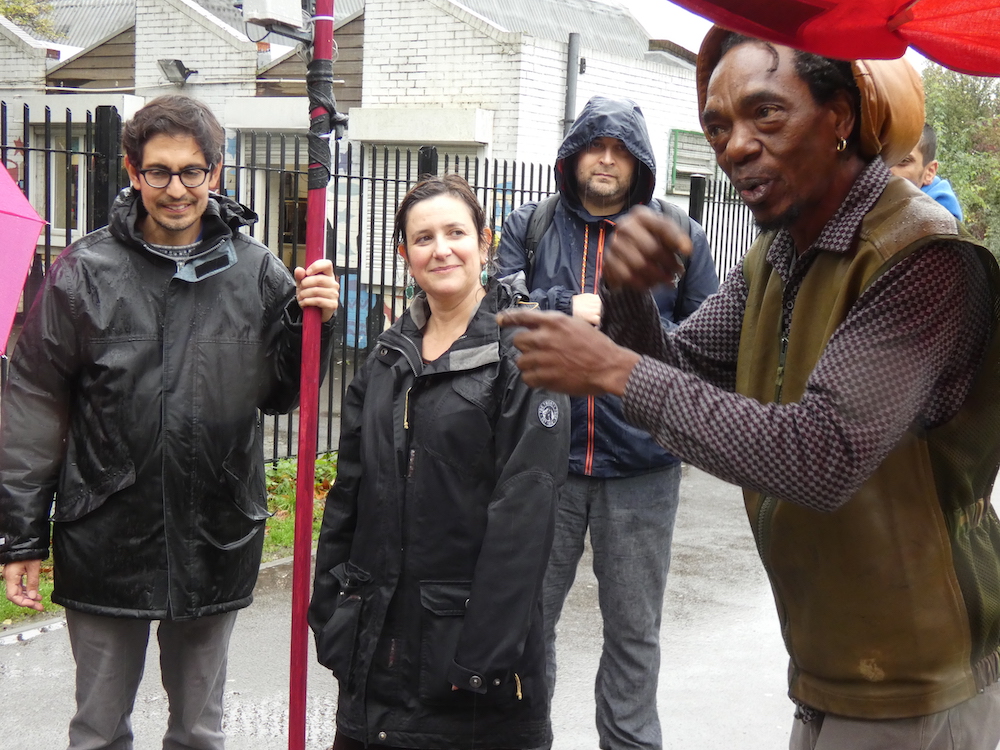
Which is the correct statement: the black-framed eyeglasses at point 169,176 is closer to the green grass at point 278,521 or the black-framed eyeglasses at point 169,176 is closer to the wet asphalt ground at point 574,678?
the wet asphalt ground at point 574,678

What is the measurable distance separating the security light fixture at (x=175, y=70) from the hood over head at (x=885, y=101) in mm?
15527

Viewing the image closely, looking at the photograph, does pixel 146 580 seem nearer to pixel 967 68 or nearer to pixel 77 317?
pixel 77 317

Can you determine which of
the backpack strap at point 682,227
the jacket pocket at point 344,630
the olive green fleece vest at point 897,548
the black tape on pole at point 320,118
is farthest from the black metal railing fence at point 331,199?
the olive green fleece vest at point 897,548

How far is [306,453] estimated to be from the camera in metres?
3.09

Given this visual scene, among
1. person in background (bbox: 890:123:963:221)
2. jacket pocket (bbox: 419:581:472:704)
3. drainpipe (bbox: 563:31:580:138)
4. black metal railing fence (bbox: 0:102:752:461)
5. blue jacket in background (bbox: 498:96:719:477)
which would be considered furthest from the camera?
drainpipe (bbox: 563:31:580:138)

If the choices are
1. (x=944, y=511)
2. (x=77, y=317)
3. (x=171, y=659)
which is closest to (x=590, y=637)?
(x=171, y=659)

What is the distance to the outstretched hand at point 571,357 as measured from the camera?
178 centimetres

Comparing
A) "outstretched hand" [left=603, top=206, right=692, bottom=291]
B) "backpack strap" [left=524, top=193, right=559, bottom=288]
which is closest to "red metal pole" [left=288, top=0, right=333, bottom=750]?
"backpack strap" [left=524, top=193, right=559, bottom=288]

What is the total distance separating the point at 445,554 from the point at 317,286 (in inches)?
34.5

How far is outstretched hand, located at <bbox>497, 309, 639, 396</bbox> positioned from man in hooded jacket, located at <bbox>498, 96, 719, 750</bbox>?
5.99ft

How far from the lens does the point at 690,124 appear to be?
16484 mm

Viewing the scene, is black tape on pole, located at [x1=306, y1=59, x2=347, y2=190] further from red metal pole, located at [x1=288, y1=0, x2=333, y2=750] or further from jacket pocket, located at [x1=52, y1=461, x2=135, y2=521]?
jacket pocket, located at [x1=52, y1=461, x2=135, y2=521]

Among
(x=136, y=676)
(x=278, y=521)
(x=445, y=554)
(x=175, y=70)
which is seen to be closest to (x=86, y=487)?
(x=136, y=676)

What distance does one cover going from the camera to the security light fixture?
53.3 ft
